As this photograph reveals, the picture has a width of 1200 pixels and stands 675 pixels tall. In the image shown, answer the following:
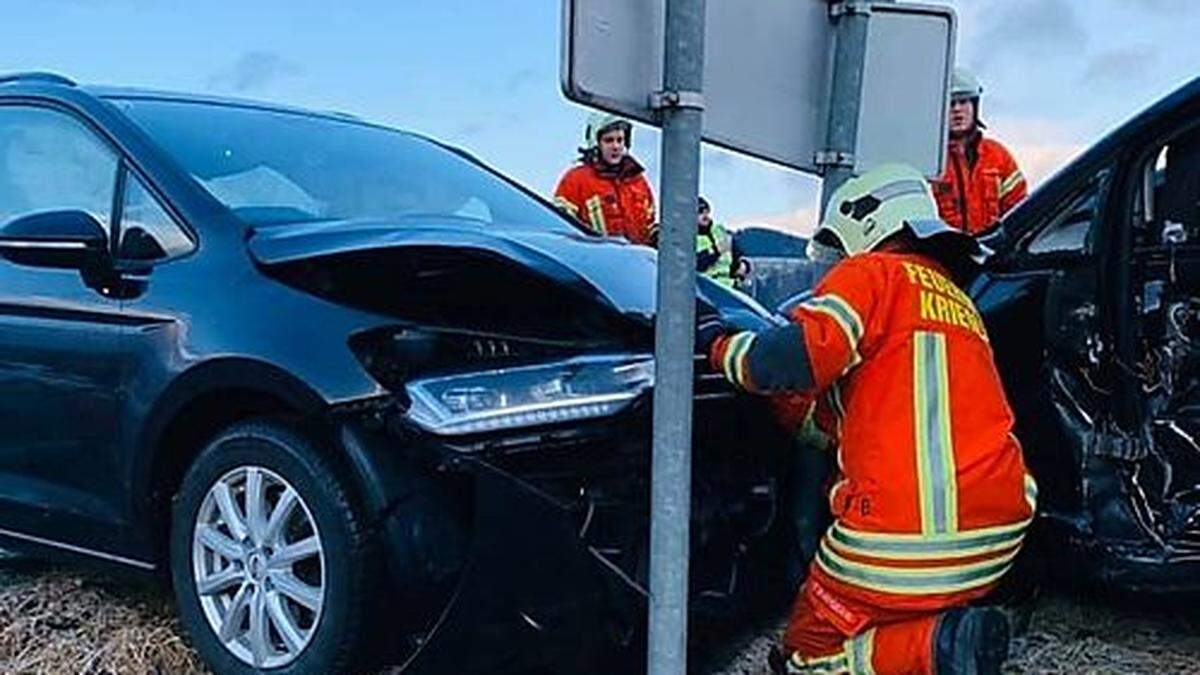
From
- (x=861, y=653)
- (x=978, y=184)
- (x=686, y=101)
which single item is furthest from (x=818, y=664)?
(x=978, y=184)

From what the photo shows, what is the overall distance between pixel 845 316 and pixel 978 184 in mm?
3821

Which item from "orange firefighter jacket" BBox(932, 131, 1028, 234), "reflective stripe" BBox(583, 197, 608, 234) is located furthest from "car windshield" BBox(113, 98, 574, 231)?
"reflective stripe" BBox(583, 197, 608, 234)

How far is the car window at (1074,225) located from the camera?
3654 mm

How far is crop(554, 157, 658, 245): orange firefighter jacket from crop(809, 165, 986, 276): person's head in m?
4.37

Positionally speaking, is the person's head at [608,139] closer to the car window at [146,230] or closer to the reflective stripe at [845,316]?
the car window at [146,230]

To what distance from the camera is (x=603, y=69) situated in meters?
2.39

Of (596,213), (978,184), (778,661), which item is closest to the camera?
(778,661)

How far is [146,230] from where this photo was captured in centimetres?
374

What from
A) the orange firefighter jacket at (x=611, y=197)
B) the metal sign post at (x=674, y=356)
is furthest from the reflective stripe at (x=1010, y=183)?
the metal sign post at (x=674, y=356)

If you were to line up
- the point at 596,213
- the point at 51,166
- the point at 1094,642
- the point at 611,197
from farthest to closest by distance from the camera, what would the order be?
the point at 611,197 < the point at 596,213 < the point at 51,166 < the point at 1094,642

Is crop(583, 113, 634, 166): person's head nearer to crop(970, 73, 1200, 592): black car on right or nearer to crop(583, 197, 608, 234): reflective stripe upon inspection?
crop(583, 197, 608, 234): reflective stripe

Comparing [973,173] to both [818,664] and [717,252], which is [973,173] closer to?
[717,252]

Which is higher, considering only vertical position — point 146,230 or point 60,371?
point 146,230

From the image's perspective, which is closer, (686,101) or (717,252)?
(686,101)
